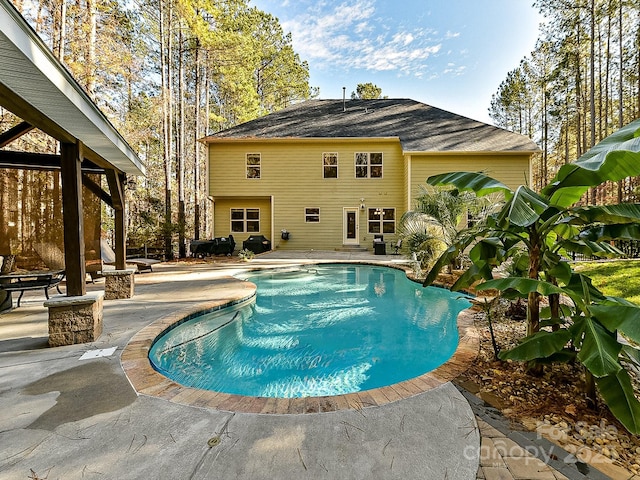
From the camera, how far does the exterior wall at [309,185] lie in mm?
16078

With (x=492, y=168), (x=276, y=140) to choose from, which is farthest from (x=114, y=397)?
(x=492, y=168)

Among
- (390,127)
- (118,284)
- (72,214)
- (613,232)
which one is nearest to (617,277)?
(613,232)

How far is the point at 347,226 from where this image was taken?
16.3 m

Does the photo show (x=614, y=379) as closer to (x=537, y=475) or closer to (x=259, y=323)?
(x=537, y=475)

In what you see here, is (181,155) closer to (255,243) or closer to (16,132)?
(255,243)

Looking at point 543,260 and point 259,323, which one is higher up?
point 543,260

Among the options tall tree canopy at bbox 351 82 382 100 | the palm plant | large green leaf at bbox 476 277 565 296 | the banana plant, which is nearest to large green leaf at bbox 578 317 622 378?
the banana plant

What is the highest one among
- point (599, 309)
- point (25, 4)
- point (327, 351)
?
point (25, 4)

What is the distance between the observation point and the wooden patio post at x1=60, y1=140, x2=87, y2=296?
364 cm

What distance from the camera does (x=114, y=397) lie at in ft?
8.35

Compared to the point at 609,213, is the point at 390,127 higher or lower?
higher

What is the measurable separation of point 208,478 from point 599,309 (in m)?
2.76

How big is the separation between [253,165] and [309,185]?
10.9 feet

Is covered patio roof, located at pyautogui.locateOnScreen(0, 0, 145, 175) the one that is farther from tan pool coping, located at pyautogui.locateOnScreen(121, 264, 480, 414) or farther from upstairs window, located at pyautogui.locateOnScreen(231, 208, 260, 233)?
upstairs window, located at pyautogui.locateOnScreen(231, 208, 260, 233)
